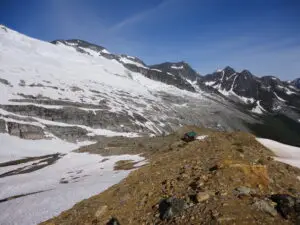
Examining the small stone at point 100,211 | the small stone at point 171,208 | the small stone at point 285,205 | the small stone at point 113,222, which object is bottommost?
the small stone at point 100,211

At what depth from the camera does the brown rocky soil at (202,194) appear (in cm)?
1148

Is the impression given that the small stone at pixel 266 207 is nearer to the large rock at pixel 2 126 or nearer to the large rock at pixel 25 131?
the large rock at pixel 25 131

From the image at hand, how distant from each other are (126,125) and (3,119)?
166 ft

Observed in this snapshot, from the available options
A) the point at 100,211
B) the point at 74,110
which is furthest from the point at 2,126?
the point at 100,211

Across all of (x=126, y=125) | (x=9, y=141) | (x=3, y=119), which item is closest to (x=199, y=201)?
(x=9, y=141)

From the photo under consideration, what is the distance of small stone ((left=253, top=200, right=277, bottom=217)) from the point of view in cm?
1113

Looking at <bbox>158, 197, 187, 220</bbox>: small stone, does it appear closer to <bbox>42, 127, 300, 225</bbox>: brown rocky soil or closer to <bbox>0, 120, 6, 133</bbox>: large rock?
<bbox>42, 127, 300, 225</bbox>: brown rocky soil

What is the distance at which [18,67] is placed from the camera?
166875 mm

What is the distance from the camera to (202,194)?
42.5 feet

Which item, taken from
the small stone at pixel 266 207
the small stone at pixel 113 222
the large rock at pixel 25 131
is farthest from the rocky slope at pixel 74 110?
the small stone at pixel 266 207

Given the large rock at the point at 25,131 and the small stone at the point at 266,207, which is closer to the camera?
the small stone at the point at 266,207


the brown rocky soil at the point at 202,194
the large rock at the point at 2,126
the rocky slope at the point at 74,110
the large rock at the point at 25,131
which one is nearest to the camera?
the brown rocky soil at the point at 202,194

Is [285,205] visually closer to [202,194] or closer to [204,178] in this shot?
[202,194]

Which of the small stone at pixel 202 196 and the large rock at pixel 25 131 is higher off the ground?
the small stone at pixel 202 196
